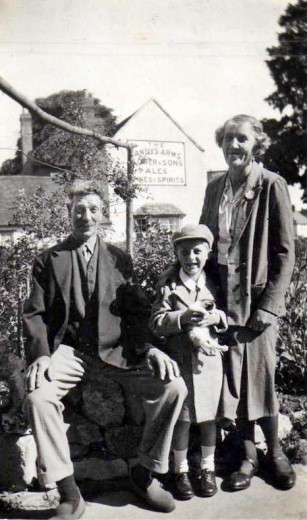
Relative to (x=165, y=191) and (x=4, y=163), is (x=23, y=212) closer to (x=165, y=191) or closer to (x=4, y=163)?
(x=165, y=191)

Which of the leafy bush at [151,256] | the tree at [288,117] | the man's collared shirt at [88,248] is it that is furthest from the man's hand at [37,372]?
the tree at [288,117]

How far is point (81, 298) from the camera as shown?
3.21m

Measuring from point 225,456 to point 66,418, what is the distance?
112 cm

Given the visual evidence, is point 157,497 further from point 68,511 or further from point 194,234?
point 194,234

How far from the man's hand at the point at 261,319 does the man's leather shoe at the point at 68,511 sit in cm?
144

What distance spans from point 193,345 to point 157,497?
87cm


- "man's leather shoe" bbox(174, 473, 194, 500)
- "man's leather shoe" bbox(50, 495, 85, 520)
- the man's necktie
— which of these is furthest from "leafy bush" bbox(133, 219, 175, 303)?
"man's leather shoe" bbox(50, 495, 85, 520)

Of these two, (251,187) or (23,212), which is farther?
(23,212)

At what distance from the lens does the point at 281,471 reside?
10.5 feet

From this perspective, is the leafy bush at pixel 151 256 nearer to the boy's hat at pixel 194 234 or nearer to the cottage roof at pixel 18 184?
the boy's hat at pixel 194 234

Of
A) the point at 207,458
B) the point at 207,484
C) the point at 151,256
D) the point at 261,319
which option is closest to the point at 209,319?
the point at 261,319

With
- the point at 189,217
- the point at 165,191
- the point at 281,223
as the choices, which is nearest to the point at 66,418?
the point at 281,223

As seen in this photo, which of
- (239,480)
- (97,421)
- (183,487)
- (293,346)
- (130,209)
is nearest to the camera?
(183,487)

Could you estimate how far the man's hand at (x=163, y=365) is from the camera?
2.93 m
